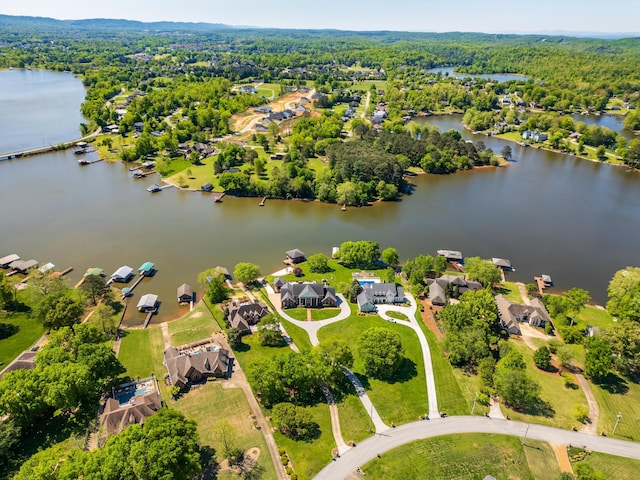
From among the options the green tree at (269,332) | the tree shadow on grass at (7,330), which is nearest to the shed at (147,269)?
the tree shadow on grass at (7,330)

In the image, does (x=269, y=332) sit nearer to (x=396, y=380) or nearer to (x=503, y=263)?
(x=396, y=380)

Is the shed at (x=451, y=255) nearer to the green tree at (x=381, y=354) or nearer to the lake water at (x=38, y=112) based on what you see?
the green tree at (x=381, y=354)

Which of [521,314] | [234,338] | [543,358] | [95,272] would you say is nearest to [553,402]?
[543,358]

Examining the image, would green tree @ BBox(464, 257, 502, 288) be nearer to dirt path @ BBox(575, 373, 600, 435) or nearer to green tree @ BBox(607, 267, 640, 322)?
green tree @ BBox(607, 267, 640, 322)

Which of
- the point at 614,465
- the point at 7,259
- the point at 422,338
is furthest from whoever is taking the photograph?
the point at 7,259

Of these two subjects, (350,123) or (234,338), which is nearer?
(234,338)

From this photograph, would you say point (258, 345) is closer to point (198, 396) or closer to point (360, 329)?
point (198, 396)

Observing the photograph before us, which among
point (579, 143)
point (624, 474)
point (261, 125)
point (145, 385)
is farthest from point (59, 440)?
point (579, 143)
